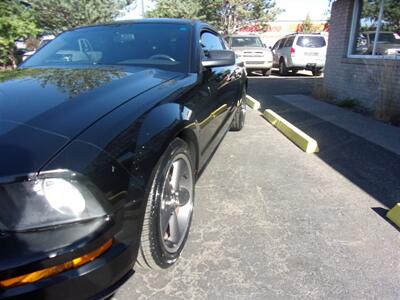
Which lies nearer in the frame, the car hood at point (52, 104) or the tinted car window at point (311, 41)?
the car hood at point (52, 104)

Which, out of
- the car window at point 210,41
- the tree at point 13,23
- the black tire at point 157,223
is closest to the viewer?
the black tire at point 157,223

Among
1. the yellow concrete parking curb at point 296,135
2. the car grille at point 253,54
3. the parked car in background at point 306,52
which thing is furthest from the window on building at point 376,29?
the parked car in background at point 306,52

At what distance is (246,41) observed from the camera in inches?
623

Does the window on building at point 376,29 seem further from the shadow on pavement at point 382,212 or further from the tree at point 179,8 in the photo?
the tree at point 179,8

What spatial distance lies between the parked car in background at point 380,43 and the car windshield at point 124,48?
5.48 m

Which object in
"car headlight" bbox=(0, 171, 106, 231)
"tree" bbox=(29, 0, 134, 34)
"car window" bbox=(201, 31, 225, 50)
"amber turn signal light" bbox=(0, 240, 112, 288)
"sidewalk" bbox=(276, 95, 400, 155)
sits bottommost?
"sidewalk" bbox=(276, 95, 400, 155)

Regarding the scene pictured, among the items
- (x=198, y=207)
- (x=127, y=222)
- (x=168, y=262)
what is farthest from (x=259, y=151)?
(x=127, y=222)

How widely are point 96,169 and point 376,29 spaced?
7833 mm

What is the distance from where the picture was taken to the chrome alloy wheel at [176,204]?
2.25 meters

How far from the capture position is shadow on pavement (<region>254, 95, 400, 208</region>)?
11.9ft

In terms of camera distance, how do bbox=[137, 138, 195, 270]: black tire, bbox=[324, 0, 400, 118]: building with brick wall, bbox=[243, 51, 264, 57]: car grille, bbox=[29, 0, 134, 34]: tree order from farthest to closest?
bbox=[29, 0, 134, 34]: tree
bbox=[243, 51, 264, 57]: car grille
bbox=[324, 0, 400, 118]: building with brick wall
bbox=[137, 138, 195, 270]: black tire

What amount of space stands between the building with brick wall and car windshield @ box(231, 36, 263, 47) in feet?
22.3

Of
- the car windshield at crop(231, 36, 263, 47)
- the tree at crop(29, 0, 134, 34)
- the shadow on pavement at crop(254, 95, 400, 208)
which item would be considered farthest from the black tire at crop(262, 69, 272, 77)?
the tree at crop(29, 0, 134, 34)

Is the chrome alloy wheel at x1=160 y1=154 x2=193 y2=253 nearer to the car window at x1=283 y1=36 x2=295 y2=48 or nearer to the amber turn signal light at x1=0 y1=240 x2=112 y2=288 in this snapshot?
the amber turn signal light at x1=0 y1=240 x2=112 y2=288
